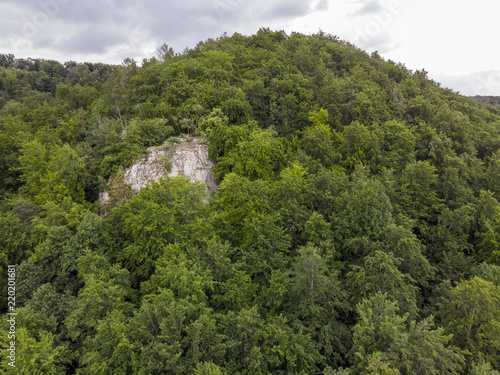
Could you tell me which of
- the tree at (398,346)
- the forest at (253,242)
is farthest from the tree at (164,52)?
the tree at (398,346)

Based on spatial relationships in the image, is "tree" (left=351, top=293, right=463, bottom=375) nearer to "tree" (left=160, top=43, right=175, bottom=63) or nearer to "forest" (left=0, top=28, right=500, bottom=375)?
"forest" (left=0, top=28, right=500, bottom=375)

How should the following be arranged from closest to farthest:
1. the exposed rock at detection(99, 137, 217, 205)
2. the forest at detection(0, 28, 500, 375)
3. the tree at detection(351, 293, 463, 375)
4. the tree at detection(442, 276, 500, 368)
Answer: the tree at detection(351, 293, 463, 375) → the forest at detection(0, 28, 500, 375) → the tree at detection(442, 276, 500, 368) → the exposed rock at detection(99, 137, 217, 205)

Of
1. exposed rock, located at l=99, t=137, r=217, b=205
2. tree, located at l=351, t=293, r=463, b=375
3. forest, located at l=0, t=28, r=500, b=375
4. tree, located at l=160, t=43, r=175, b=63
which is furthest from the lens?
tree, located at l=160, t=43, r=175, b=63

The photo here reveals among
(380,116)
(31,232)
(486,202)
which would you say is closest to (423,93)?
(380,116)

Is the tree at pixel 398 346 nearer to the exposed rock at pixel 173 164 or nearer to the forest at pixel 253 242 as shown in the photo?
the forest at pixel 253 242

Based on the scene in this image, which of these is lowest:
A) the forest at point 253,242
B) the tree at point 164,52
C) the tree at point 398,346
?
the tree at point 398,346

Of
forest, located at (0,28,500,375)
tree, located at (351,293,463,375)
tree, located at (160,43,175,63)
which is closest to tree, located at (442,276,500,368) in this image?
forest, located at (0,28,500,375)

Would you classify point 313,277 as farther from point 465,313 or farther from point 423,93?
point 423,93
